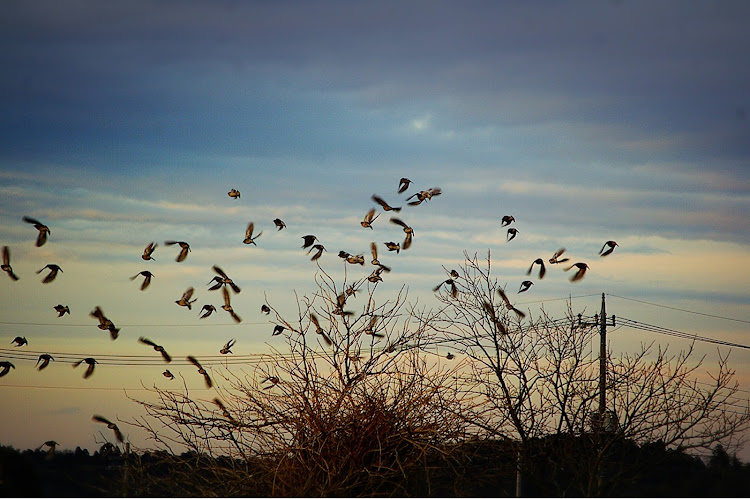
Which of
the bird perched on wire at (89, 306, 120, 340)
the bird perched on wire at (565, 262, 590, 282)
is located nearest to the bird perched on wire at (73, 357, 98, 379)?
the bird perched on wire at (89, 306, 120, 340)

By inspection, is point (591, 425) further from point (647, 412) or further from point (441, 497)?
point (441, 497)

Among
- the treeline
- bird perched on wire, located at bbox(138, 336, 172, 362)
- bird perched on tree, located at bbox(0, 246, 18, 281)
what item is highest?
bird perched on tree, located at bbox(0, 246, 18, 281)

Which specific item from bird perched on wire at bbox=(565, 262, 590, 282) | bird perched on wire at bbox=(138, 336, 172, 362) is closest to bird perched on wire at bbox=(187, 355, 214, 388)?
bird perched on wire at bbox=(138, 336, 172, 362)

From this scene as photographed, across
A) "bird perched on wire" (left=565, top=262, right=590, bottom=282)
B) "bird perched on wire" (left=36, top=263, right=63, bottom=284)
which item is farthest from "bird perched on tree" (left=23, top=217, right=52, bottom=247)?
"bird perched on wire" (left=565, top=262, right=590, bottom=282)

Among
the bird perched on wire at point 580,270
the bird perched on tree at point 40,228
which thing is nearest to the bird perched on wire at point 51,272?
the bird perched on tree at point 40,228

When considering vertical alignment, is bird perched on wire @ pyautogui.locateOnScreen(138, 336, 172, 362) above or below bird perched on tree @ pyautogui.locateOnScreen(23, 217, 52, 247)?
below

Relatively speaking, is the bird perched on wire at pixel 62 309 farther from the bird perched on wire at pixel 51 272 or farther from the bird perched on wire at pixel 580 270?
the bird perched on wire at pixel 580 270

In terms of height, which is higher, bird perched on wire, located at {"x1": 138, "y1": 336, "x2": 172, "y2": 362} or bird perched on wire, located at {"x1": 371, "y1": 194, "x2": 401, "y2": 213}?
bird perched on wire, located at {"x1": 371, "y1": 194, "x2": 401, "y2": 213}

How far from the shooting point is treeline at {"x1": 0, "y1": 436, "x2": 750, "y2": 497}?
9297 millimetres

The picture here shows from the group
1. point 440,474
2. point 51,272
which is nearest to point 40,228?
point 51,272

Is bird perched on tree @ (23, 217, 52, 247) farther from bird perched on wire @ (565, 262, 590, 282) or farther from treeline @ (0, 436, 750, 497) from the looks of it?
bird perched on wire @ (565, 262, 590, 282)

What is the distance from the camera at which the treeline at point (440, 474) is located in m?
9.30

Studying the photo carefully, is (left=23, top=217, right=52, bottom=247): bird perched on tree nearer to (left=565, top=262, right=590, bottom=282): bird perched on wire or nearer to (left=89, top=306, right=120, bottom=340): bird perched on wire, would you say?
(left=89, top=306, right=120, bottom=340): bird perched on wire

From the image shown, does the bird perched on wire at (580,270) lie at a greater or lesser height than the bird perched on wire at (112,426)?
greater
